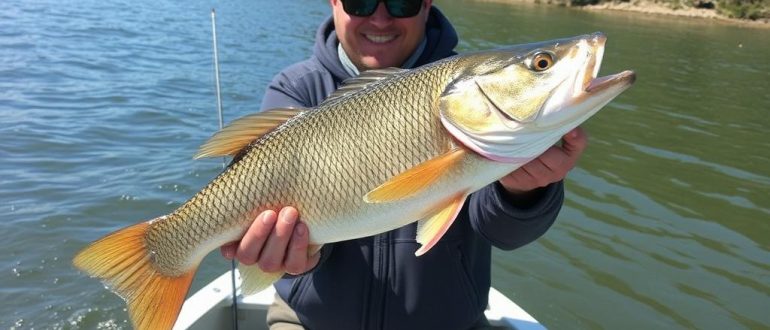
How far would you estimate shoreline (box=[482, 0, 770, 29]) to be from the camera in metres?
38.0

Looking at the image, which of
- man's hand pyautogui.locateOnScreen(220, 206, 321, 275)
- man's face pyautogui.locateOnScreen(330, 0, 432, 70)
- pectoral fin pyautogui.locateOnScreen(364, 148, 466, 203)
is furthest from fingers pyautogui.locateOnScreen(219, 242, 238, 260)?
man's face pyautogui.locateOnScreen(330, 0, 432, 70)

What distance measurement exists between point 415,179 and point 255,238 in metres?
0.65

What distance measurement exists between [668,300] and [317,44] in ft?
16.0

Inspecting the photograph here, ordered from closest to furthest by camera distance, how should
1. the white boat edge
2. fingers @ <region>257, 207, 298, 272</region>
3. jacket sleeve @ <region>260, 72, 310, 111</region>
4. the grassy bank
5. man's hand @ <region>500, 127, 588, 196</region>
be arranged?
man's hand @ <region>500, 127, 588, 196</region> < fingers @ <region>257, 207, 298, 272</region> < jacket sleeve @ <region>260, 72, 310, 111</region> < the white boat edge < the grassy bank

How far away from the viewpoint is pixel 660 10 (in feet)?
140

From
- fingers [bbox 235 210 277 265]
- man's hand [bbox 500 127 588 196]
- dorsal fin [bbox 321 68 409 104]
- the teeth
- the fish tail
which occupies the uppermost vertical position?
the teeth

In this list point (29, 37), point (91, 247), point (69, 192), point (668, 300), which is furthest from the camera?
point (29, 37)

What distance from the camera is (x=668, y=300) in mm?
6219

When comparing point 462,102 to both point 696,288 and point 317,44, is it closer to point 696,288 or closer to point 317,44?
point 317,44

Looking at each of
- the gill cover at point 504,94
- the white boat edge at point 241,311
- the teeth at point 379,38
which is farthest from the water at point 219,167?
the gill cover at point 504,94

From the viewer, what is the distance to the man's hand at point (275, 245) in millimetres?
2127

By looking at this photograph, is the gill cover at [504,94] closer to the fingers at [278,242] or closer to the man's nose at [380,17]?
the fingers at [278,242]

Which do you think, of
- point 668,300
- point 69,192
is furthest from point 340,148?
point 69,192

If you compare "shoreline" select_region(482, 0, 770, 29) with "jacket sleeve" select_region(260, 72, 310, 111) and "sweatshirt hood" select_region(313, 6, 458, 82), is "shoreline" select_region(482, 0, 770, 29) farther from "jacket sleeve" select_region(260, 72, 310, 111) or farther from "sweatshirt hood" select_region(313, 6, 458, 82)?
"jacket sleeve" select_region(260, 72, 310, 111)
